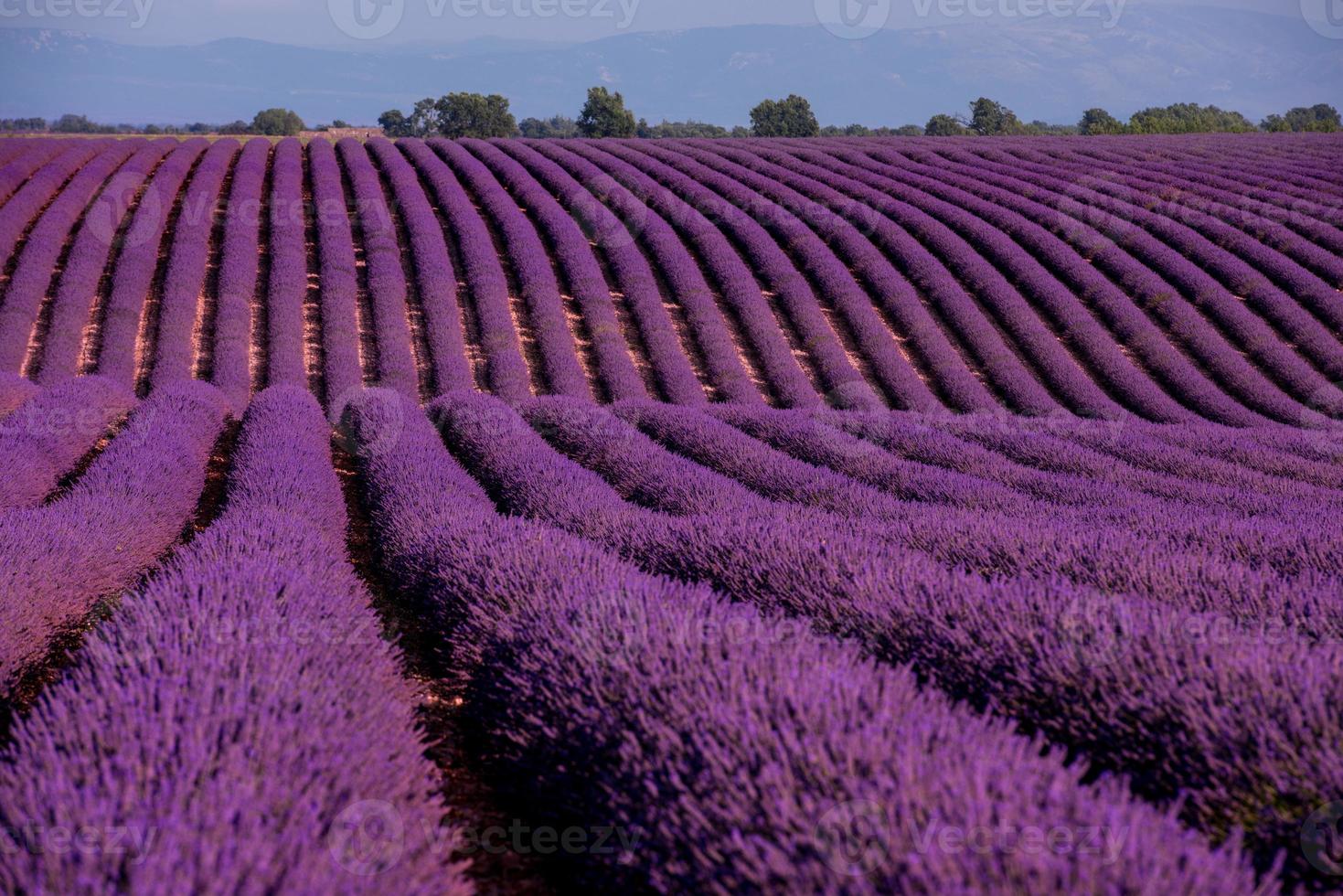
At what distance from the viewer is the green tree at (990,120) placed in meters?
57.6

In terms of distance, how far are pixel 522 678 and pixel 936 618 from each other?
136cm

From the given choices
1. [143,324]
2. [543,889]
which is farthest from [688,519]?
[143,324]

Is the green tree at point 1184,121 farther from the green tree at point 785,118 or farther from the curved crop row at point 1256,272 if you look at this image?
the curved crop row at point 1256,272

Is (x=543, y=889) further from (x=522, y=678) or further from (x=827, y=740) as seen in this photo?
(x=827, y=740)

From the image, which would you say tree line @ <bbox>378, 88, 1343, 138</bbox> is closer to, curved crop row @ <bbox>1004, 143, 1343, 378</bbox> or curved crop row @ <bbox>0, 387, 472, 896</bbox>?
curved crop row @ <bbox>1004, 143, 1343, 378</bbox>

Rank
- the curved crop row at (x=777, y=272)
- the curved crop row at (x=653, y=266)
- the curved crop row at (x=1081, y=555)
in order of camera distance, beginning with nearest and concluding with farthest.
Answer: the curved crop row at (x=1081, y=555), the curved crop row at (x=777, y=272), the curved crop row at (x=653, y=266)

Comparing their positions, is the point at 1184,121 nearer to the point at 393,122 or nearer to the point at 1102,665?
the point at 393,122

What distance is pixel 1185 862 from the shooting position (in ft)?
4.83

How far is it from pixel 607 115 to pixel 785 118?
43.0 ft

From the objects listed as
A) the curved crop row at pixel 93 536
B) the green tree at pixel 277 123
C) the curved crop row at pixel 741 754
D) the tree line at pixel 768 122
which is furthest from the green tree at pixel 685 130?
the curved crop row at pixel 741 754

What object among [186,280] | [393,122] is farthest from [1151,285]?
[393,122]

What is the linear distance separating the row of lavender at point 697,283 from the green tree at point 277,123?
40414 mm

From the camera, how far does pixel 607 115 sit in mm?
53250

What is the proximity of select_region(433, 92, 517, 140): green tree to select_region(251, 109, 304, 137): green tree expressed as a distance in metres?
11.8
